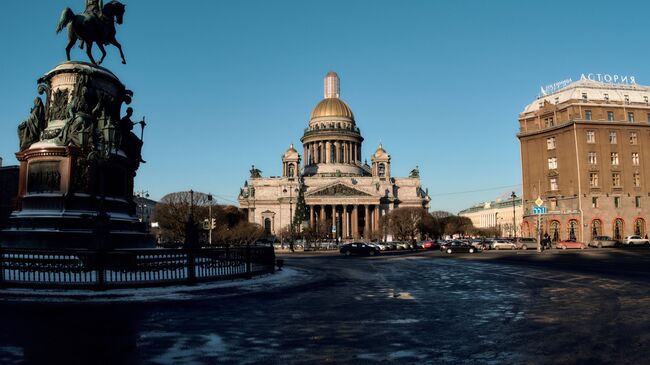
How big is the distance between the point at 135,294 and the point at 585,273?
64.5 feet

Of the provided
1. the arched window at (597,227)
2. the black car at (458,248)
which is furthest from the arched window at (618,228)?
the black car at (458,248)

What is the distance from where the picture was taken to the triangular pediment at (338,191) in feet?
438

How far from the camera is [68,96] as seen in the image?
941 inches

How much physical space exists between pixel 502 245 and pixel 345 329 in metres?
65.5

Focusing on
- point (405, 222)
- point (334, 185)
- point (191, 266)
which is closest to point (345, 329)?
point (191, 266)

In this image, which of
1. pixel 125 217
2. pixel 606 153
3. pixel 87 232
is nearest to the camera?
pixel 87 232

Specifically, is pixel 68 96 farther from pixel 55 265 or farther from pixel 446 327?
pixel 446 327

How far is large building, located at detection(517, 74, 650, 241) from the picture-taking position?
73375 millimetres

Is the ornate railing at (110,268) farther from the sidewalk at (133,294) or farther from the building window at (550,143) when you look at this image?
the building window at (550,143)

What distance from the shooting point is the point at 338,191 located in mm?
134000

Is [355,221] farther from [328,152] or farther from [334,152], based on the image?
[334,152]

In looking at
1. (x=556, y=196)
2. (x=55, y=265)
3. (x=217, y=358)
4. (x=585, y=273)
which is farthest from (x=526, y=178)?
(x=217, y=358)

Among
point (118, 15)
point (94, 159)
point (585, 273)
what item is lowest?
point (585, 273)

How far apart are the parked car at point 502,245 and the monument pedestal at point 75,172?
5590 cm
